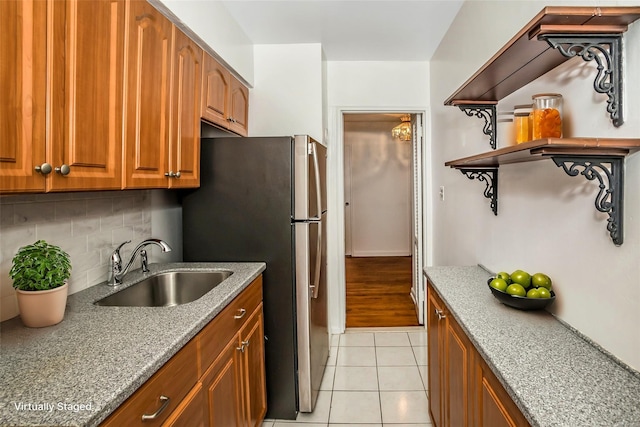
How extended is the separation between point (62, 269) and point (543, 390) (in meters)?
1.39

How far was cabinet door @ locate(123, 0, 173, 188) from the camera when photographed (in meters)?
1.41

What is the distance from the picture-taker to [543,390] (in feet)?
2.87

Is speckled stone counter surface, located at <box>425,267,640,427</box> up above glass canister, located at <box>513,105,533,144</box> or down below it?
below

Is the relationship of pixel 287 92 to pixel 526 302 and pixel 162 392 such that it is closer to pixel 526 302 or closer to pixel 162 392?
pixel 526 302

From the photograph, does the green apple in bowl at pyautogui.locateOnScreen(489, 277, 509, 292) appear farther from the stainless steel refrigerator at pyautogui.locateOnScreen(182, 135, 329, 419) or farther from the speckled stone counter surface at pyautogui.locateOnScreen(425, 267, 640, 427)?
the stainless steel refrigerator at pyautogui.locateOnScreen(182, 135, 329, 419)

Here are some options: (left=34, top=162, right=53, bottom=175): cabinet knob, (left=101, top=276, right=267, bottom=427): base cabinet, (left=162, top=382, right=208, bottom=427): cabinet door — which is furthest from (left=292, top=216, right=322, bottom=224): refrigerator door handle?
(left=34, top=162, right=53, bottom=175): cabinet knob

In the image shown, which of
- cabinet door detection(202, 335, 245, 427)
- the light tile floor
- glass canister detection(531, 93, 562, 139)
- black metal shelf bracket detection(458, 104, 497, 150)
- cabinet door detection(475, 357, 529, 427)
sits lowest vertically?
the light tile floor

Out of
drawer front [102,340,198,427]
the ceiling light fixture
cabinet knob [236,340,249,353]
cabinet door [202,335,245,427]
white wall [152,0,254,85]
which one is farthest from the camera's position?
the ceiling light fixture

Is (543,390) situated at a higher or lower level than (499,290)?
lower

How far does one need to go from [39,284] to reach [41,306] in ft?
0.23

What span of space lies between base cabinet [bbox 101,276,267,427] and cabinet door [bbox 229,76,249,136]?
1.23 meters

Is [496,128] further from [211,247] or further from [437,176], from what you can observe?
[211,247]

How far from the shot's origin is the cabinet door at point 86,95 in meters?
1.08

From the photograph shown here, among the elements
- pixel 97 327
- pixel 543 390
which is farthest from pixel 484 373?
pixel 97 327
